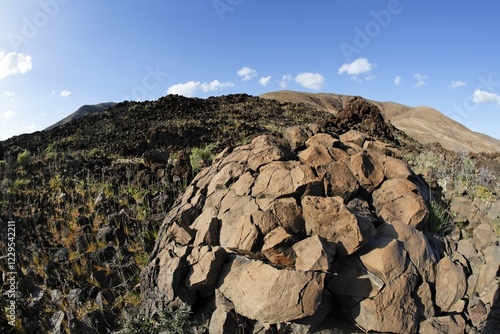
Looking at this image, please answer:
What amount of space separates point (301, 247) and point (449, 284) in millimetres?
1480

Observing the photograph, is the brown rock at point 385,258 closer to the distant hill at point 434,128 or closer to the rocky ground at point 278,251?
the rocky ground at point 278,251

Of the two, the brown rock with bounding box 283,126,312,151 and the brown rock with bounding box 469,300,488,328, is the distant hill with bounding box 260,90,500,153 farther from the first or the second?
the brown rock with bounding box 469,300,488,328

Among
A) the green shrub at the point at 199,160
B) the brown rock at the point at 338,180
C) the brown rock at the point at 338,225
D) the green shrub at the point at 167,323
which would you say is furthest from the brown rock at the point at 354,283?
the green shrub at the point at 199,160

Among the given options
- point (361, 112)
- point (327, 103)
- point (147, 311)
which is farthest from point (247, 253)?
point (327, 103)

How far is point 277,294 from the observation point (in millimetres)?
3084

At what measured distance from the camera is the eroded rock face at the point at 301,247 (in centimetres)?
318

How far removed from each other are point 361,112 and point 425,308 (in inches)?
383

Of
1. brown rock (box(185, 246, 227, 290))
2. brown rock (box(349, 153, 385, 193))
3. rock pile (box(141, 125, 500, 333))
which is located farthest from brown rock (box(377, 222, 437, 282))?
brown rock (box(185, 246, 227, 290))

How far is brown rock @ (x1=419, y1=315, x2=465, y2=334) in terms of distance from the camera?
3.19 meters

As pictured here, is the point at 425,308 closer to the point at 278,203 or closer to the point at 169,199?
the point at 278,203

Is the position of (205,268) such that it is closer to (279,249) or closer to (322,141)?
(279,249)

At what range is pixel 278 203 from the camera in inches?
152

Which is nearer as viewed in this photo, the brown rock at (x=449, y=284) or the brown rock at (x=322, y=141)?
the brown rock at (x=449, y=284)

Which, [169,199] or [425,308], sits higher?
[169,199]
